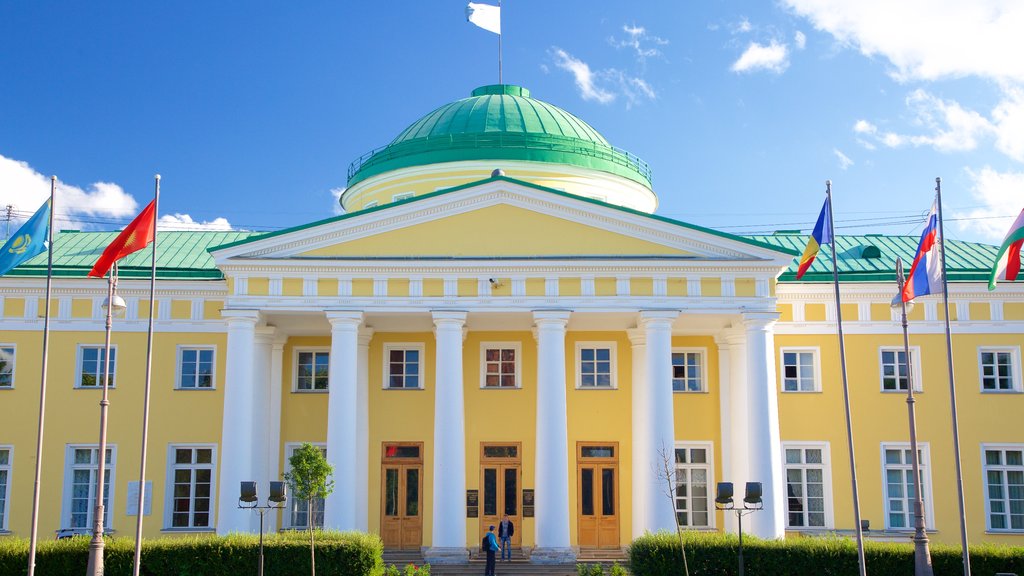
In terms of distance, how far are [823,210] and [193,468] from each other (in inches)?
732

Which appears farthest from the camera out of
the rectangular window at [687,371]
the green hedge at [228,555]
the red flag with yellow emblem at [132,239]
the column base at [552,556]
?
the rectangular window at [687,371]

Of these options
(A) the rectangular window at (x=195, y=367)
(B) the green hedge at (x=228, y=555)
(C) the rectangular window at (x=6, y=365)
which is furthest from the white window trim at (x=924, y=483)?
(C) the rectangular window at (x=6, y=365)

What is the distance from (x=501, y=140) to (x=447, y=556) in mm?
14088

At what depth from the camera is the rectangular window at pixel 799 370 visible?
30.4m

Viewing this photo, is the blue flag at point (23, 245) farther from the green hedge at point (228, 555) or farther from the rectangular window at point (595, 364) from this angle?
the rectangular window at point (595, 364)

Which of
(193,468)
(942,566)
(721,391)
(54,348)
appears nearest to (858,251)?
(721,391)

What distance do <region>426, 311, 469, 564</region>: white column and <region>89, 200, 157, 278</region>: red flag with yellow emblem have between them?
836 centimetres

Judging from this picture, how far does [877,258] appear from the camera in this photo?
3272 centimetres

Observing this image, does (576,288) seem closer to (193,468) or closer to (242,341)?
(242,341)

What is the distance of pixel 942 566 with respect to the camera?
22.0 metres

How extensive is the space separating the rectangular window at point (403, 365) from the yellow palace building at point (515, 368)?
0.07m

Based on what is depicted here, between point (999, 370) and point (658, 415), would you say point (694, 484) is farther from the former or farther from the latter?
point (999, 370)

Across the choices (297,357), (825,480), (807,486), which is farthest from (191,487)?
(825,480)

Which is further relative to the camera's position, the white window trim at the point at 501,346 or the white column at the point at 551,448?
the white window trim at the point at 501,346
